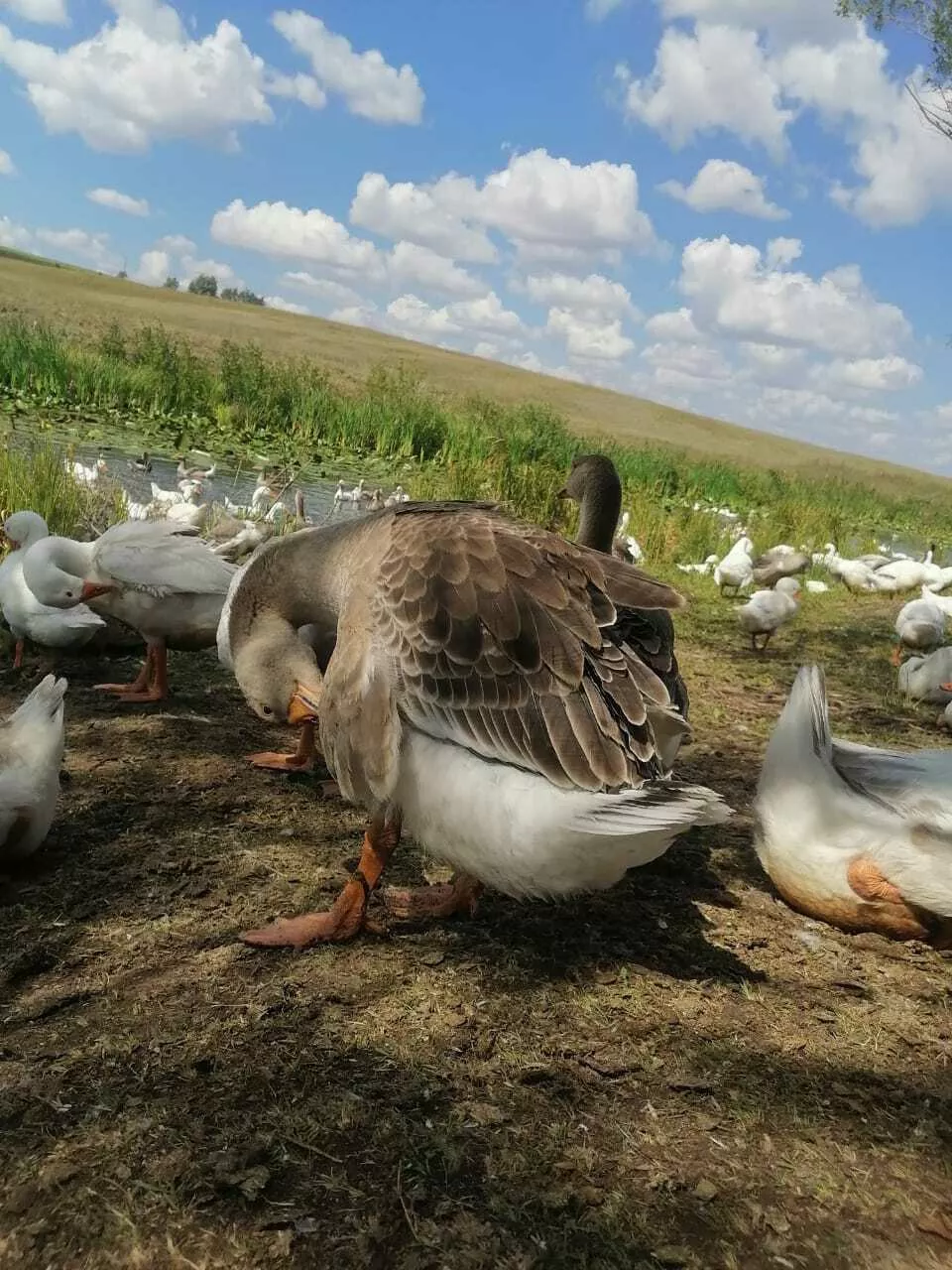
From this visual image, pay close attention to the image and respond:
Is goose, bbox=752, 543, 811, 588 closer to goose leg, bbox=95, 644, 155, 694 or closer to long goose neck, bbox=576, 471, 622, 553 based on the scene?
long goose neck, bbox=576, 471, 622, 553

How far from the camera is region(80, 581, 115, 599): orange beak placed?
5453mm

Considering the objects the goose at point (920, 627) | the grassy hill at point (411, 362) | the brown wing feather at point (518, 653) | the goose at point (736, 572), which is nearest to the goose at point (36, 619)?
the brown wing feather at point (518, 653)

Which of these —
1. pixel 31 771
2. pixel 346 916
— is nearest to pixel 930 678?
pixel 346 916

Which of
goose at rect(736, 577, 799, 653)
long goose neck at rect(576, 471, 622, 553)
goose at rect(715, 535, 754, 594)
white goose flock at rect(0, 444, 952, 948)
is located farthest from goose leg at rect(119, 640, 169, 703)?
goose at rect(715, 535, 754, 594)

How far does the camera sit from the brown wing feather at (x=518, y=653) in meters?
2.85

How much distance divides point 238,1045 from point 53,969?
0.79 m

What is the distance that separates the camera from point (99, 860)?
3.57m

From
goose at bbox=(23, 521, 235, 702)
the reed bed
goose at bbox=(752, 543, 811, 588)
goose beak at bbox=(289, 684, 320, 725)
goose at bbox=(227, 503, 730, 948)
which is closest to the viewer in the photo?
goose at bbox=(227, 503, 730, 948)

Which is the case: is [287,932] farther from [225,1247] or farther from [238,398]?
[238,398]

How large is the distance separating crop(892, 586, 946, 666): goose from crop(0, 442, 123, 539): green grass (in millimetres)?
8057

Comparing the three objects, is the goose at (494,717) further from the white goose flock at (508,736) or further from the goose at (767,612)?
the goose at (767,612)

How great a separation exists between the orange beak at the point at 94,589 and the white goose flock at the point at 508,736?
4.38ft

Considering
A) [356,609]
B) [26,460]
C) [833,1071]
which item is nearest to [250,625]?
[356,609]

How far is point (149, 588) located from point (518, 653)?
10.6 ft
